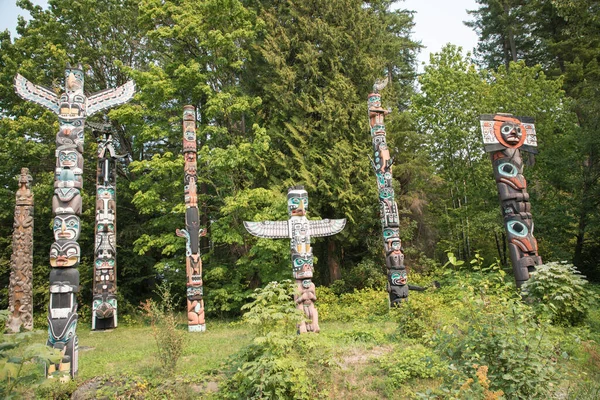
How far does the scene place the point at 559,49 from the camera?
18.2 m

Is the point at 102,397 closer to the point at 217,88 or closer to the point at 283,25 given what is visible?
the point at 217,88

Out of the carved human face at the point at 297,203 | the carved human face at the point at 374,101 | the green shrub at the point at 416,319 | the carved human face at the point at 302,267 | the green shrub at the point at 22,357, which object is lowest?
the green shrub at the point at 416,319

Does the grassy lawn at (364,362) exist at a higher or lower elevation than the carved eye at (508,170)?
lower

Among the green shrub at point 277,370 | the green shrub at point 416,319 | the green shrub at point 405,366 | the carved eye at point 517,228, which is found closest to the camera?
the green shrub at point 277,370

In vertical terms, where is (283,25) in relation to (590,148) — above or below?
above

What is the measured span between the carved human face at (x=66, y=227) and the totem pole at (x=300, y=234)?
3.23 meters

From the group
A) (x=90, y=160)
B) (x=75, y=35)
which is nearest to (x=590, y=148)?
(x=90, y=160)

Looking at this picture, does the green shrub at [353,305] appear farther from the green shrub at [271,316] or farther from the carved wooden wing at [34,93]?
the carved wooden wing at [34,93]

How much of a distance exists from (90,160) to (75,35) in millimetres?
5117

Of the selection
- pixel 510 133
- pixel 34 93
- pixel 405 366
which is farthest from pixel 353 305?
pixel 34 93

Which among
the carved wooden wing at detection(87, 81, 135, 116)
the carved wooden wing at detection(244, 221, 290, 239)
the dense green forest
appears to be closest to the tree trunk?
the dense green forest

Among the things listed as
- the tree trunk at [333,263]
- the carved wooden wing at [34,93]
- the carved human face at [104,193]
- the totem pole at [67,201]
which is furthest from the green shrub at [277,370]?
the tree trunk at [333,263]

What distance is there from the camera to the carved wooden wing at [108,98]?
26.9 feet

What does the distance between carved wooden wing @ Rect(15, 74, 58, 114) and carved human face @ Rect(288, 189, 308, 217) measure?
5021mm
